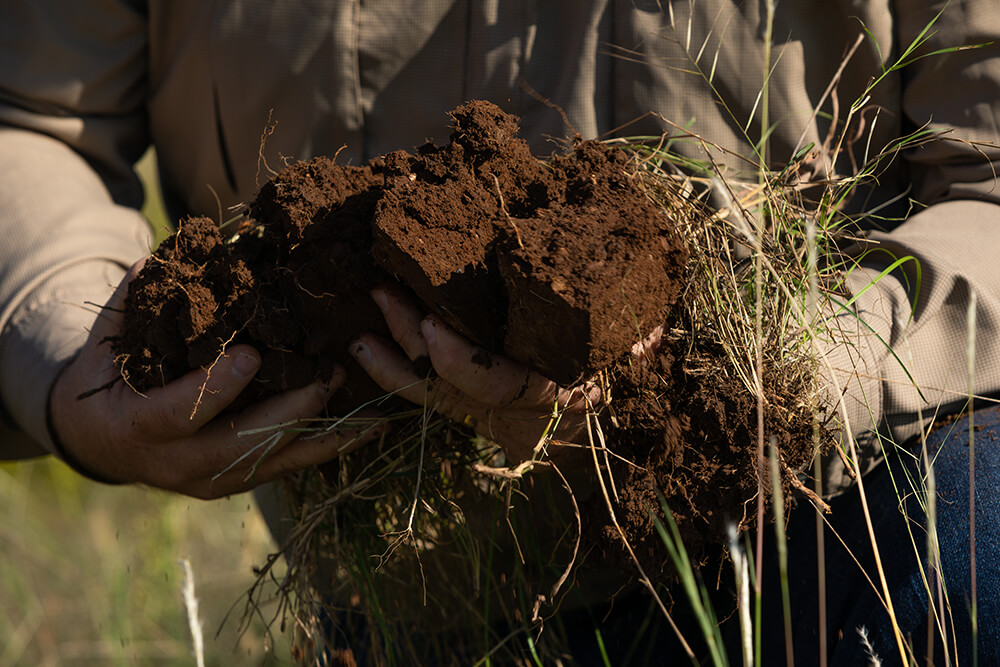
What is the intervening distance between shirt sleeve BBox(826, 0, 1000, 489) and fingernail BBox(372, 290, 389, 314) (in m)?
0.61

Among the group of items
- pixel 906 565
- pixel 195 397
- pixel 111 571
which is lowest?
pixel 111 571

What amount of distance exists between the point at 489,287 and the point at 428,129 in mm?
571

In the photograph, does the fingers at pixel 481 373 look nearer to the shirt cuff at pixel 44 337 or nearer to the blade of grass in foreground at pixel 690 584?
the blade of grass in foreground at pixel 690 584

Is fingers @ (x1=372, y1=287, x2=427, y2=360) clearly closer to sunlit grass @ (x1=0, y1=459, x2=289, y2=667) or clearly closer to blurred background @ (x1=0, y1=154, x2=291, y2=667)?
sunlit grass @ (x1=0, y1=459, x2=289, y2=667)

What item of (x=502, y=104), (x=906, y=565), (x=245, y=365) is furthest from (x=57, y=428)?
(x=906, y=565)

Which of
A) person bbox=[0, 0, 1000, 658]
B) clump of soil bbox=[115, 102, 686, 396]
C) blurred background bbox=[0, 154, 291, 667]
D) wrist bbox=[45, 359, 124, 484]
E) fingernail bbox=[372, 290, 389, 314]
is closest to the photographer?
clump of soil bbox=[115, 102, 686, 396]

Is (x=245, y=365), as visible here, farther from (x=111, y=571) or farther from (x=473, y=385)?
(x=111, y=571)

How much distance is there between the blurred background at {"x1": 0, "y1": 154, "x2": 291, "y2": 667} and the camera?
2.15 metres

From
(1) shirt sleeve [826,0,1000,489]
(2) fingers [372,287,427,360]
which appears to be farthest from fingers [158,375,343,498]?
(1) shirt sleeve [826,0,1000,489]

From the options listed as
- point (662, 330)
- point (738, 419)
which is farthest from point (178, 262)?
point (738, 419)

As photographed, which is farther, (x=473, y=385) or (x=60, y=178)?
(x=60, y=178)

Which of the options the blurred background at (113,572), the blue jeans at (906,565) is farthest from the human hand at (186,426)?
the blurred background at (113,572)

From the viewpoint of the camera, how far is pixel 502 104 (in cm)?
129

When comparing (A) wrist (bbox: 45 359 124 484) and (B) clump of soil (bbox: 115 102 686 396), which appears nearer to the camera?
(B) clump of soil (bbox: 115 102 686 396)
